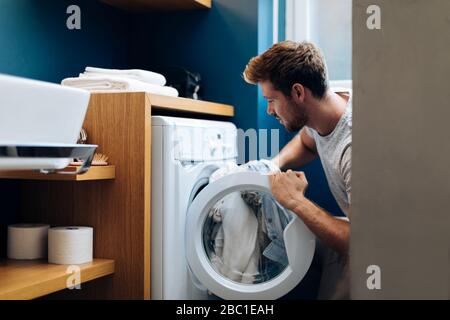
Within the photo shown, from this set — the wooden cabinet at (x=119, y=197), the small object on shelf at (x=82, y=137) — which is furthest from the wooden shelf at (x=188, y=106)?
the small object on shelf at (x=82, y=137)

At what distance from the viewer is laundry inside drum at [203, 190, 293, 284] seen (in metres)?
1.90

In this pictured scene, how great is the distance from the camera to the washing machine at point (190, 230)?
1.83 meters

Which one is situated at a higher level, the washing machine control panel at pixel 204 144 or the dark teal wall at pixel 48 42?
the dark teal wall at pixel 48 42

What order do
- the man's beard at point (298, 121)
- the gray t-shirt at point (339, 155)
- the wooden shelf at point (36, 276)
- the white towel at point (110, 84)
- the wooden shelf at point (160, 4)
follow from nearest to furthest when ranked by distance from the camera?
the wooden shelf at point (36, 276)
the white towel at point (110, 84)
the gray t-shirt at point (339, 155)
the man's beard at point (298, 121)
the wooden shelf at point (160, 4)

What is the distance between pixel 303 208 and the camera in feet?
5.99

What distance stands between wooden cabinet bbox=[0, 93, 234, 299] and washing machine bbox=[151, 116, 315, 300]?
0.13 ft

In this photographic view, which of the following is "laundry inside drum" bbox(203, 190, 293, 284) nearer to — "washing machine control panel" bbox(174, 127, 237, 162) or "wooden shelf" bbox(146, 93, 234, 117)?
"washing machine control panel" bbox(174, 127, 237, 162)

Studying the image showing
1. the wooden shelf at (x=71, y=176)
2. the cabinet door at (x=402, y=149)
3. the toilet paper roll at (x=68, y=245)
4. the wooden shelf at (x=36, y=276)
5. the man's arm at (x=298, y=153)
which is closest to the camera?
the cabinet door at (x=402, y=149)

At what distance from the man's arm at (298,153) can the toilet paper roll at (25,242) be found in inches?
37.3

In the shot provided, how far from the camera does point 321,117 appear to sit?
2.05 meters

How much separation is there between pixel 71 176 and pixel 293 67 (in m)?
0.86

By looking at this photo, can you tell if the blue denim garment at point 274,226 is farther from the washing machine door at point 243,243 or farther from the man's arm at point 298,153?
the man's arm at point 298,153

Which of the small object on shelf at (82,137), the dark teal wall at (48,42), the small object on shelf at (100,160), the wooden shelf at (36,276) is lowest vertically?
the wooden shelf at (36,276)

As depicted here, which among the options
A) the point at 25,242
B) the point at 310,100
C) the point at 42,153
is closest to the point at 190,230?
the point at 25,242
